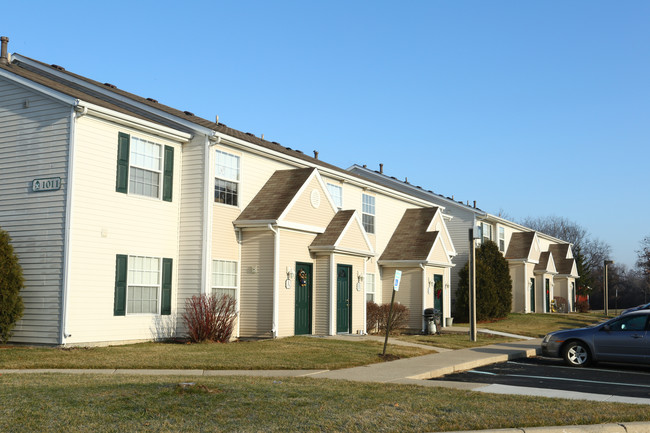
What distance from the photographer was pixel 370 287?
2659cm

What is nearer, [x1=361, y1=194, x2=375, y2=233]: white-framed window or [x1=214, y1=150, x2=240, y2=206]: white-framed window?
[x1=214, y1=150, x2=240, y2=206]: white-framed window

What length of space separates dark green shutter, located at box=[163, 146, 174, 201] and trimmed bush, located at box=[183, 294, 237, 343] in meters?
2.94

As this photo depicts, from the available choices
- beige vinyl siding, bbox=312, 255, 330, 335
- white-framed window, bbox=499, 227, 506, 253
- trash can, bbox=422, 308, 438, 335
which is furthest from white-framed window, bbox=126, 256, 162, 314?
white-framed window, bbox=499, 227, 506, 253

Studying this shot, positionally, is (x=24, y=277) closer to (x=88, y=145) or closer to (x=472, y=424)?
(x=88, y=145)

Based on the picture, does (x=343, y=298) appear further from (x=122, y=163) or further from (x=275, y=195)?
(x=122, y=163)

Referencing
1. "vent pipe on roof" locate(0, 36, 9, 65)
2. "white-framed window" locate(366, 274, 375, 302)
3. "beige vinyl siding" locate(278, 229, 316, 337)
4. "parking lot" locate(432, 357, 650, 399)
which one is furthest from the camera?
"white-framed window" locate(366, 274, 375, 302)

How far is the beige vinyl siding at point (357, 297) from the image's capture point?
2247cm

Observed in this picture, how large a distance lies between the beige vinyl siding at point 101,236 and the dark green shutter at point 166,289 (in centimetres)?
30

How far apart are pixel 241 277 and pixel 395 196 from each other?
11.7 m

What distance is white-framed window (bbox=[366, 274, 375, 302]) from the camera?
26297 millimetres

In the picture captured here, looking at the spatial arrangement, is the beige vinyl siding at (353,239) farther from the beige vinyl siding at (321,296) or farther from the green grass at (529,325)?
the green grass at (529,325)

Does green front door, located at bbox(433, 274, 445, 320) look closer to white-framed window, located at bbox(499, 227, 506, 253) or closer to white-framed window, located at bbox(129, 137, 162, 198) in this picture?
white-framed window, located at bbox(499, 227, 506, 253)

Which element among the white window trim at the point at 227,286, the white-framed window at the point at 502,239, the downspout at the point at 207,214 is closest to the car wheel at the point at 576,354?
the white window trim at the point at 227,286

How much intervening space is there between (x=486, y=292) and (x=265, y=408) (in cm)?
2650
